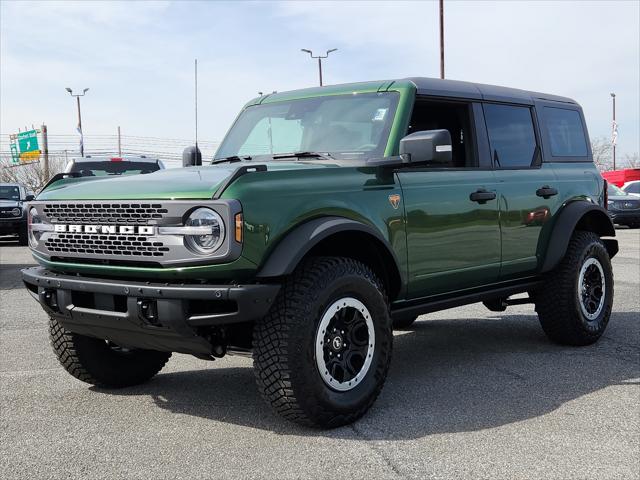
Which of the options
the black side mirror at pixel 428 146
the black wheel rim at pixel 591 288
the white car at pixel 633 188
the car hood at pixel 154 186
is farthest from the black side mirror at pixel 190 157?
the white car at pixel 633 188

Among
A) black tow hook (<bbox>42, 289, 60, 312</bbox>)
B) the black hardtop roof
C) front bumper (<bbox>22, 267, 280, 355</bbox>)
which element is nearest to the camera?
front bumper (<bbox>22, 267, 280, 355</bbox>)

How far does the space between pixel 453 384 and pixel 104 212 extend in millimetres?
2484

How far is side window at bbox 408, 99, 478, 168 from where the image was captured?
5.51 metres

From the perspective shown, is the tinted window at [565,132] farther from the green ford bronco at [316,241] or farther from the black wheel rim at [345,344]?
the black wheel rim at [345,344]

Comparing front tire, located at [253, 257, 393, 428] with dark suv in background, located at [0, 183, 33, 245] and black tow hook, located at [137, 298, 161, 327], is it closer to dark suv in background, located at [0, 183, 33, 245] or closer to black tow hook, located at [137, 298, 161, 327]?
black tow hook, located at [137, 298, 161, 327]

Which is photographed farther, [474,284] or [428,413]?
[474,284]

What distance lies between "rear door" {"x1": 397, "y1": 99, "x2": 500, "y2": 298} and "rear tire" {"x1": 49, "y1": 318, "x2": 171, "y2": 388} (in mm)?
1814

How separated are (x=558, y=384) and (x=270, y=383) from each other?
2135 millimetres

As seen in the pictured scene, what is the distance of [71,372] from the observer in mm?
4949

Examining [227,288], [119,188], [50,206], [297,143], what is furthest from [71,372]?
[297,143]

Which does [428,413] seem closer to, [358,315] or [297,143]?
[358,315]

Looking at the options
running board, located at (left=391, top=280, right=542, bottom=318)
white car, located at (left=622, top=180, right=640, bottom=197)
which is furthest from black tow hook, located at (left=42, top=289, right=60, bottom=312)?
white car, located at (left=622, top=180, right=640, bottom=197)

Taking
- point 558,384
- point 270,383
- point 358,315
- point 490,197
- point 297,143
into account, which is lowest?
point 558,384

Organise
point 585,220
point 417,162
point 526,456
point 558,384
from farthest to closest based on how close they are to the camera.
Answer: point 585,220
point 558,384
point 417,162
point 526,456
